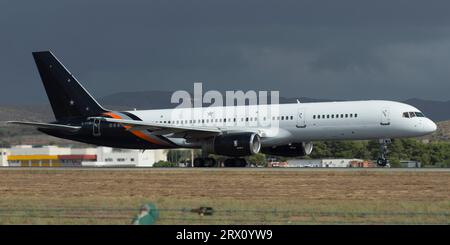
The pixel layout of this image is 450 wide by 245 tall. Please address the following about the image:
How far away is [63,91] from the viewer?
60344 millimetres

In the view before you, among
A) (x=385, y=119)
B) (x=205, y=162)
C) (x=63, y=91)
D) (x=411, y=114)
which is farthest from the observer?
(x=63, y=91)

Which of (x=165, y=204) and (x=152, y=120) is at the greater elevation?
(x=152, y=120)

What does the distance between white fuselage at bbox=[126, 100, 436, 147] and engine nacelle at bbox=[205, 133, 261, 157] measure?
1.79 metres

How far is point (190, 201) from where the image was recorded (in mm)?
30422

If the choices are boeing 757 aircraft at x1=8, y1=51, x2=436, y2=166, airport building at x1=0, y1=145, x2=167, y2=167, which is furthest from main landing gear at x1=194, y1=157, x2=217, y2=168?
airport building at x1=0, y1=145, x2=167, y2=167

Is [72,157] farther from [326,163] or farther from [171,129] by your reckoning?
[171,129]

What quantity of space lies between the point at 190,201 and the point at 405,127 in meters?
23.8

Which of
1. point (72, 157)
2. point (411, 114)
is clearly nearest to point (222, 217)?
point (411, 114)

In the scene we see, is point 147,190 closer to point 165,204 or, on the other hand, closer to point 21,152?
point 165,204

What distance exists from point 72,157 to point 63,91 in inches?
1323

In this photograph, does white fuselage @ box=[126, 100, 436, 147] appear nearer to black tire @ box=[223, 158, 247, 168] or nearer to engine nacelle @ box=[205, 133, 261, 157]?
engine nacelle @ box=[205, 133, 261, 157]

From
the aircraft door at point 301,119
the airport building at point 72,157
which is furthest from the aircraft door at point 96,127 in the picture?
the airport building at point 72,157

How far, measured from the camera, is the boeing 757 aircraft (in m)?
51.0
